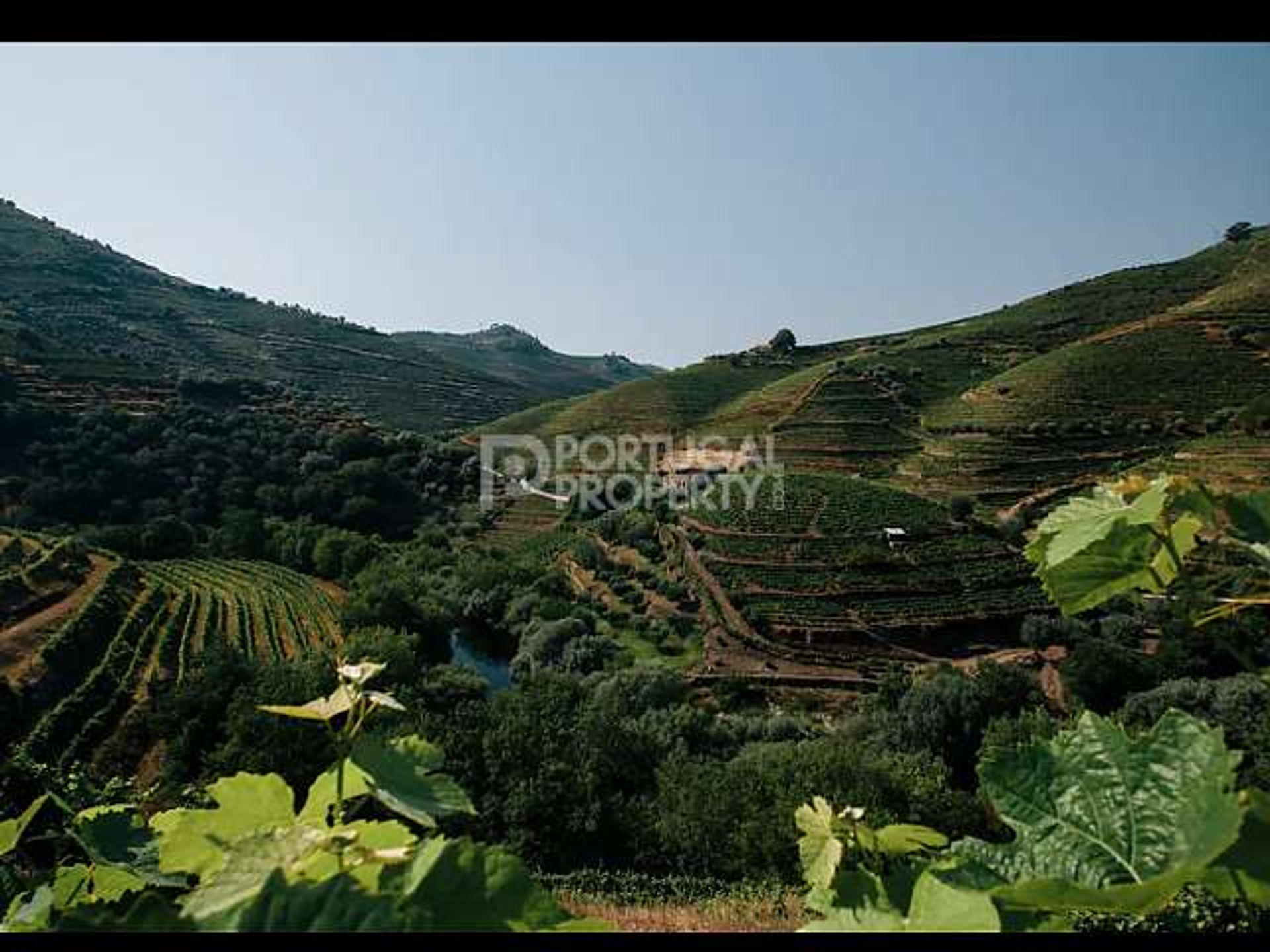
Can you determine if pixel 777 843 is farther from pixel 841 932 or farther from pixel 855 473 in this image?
pixel 855 473

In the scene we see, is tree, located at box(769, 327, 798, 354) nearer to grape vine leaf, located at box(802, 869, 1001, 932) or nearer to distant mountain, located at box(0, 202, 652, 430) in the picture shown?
distant mountain, located at box(0, 202, 652, 430)

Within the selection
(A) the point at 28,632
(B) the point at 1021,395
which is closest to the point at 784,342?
(B) the point at 1021,395

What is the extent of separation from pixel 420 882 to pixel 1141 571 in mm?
970

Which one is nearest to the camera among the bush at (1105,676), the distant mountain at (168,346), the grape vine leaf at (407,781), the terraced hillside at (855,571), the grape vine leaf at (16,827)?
the grape vine leaf at (407,781)

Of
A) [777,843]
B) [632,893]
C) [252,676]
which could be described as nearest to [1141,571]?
[632,893]

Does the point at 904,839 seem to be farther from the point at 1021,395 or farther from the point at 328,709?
the point at 1021,395

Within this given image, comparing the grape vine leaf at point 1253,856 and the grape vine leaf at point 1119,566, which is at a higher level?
the grape vine leaf at point 1119,566

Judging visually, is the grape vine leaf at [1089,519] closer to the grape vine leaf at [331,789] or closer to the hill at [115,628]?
the grape vine leaf at [331,789]

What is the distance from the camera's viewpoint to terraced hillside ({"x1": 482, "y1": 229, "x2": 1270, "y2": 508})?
42.7 metres

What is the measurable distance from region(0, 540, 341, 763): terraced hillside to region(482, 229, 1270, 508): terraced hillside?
30.8 metres

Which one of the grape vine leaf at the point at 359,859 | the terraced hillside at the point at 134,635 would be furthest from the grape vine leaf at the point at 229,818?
the terraced hillside at the point at 134,635

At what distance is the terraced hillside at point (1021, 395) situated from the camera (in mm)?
42656

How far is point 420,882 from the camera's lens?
1.84 ft

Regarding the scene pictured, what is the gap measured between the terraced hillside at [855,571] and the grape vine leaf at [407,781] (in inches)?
1213
